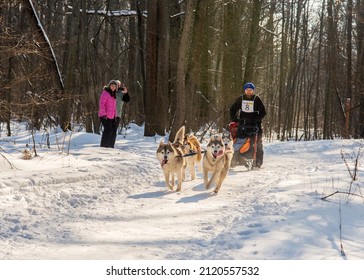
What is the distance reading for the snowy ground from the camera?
13.4ft

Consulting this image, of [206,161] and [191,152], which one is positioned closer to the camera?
[206,161]

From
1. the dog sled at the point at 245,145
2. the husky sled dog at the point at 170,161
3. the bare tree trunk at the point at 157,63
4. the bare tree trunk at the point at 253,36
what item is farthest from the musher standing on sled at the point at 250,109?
the bare tree trunk at the point at 253,36

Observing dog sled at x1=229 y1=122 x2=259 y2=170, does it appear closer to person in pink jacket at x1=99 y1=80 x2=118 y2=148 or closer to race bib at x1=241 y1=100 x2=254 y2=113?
race bib at x1=241 y1=100 x2=254 y2=113

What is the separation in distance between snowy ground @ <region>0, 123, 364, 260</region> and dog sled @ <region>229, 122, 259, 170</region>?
3.22 feet

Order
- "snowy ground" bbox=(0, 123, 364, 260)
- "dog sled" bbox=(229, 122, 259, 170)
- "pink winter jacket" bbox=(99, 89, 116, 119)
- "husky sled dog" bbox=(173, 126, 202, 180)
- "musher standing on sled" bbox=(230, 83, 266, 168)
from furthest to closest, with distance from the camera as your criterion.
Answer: "pink winter jacket" bbox=(99, 89, 116, 119), "musher standing on sled" bbox=(230, 83, 266, 168), "dog sled" bbox=(229, 122, 259, 170), "husky sled dog" bbox=(173, 126, 202, 180), "snowy ground" bbox=(0, 123, 364, 260)

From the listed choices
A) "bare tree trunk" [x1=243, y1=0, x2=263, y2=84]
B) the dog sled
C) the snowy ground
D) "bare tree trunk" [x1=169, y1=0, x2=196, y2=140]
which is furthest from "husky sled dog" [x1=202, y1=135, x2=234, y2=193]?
"bare tree trunk" [x1=243, y1=0, x2=263, y2=84]

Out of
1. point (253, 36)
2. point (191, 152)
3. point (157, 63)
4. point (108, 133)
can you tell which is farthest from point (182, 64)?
point (253, 36)

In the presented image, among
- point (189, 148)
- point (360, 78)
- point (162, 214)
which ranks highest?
point (360, 78)

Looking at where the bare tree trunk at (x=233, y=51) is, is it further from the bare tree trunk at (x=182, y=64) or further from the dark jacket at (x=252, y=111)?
the dark jacket at (x=252, y=111)

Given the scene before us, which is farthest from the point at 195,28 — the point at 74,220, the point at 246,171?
the point at 74,220

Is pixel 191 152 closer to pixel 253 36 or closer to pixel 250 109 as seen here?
pixel 250 109

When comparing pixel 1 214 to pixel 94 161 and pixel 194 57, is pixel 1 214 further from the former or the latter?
pixel 194 57

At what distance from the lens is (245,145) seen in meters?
9.96

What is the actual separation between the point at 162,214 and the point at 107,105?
6.53m
